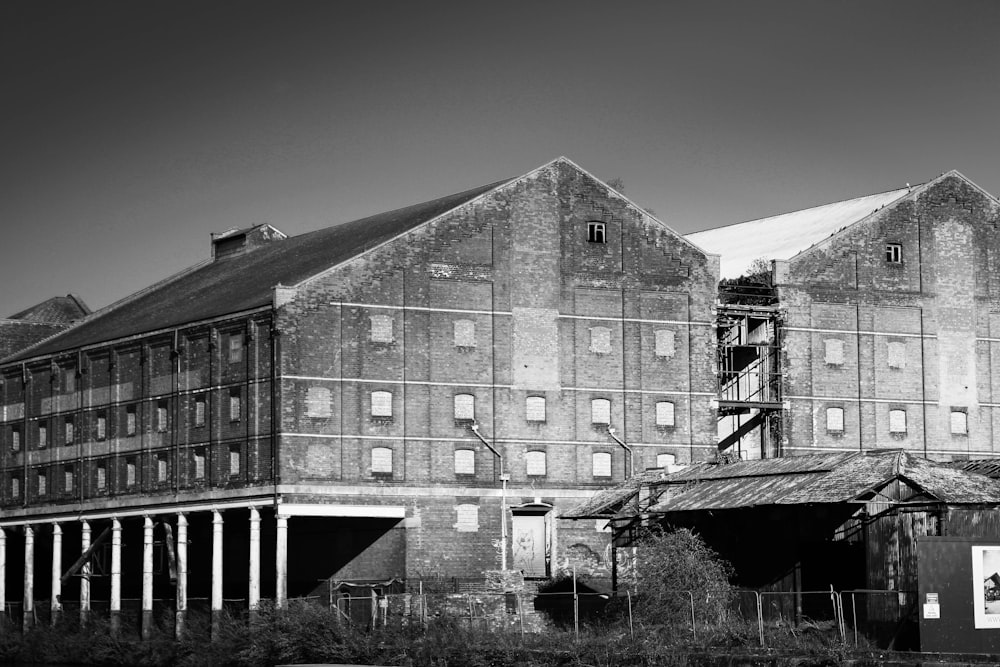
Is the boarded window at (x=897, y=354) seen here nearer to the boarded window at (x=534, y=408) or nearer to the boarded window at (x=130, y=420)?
the boarded window at (x=534, y=408)

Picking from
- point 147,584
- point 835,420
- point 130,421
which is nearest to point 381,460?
point 147,584

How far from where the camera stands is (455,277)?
6512 cm

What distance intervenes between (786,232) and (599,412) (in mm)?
15036

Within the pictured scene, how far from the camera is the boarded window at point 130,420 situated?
6850cm

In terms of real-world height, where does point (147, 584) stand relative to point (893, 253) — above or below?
below

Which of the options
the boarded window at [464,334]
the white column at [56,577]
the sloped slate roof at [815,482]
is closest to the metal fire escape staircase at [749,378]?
the boarded window at [464,334]

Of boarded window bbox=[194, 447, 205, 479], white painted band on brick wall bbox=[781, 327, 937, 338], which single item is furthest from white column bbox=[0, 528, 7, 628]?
white painted band on brick wall bbox=[781, 327, 937, 338]

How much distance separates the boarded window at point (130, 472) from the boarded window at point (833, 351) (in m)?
25.6

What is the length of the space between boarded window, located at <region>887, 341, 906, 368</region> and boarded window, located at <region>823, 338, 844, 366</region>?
1.94 meters

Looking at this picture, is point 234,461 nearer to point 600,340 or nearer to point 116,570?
point 116,570

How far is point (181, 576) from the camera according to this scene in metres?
62.5

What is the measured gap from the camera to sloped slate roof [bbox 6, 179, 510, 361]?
66562 mm

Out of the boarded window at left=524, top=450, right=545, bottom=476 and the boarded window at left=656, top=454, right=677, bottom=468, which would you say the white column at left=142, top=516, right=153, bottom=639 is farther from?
the boarded window at left=656, top=454, right=677, bottom=468

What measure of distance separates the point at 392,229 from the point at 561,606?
17.5m
